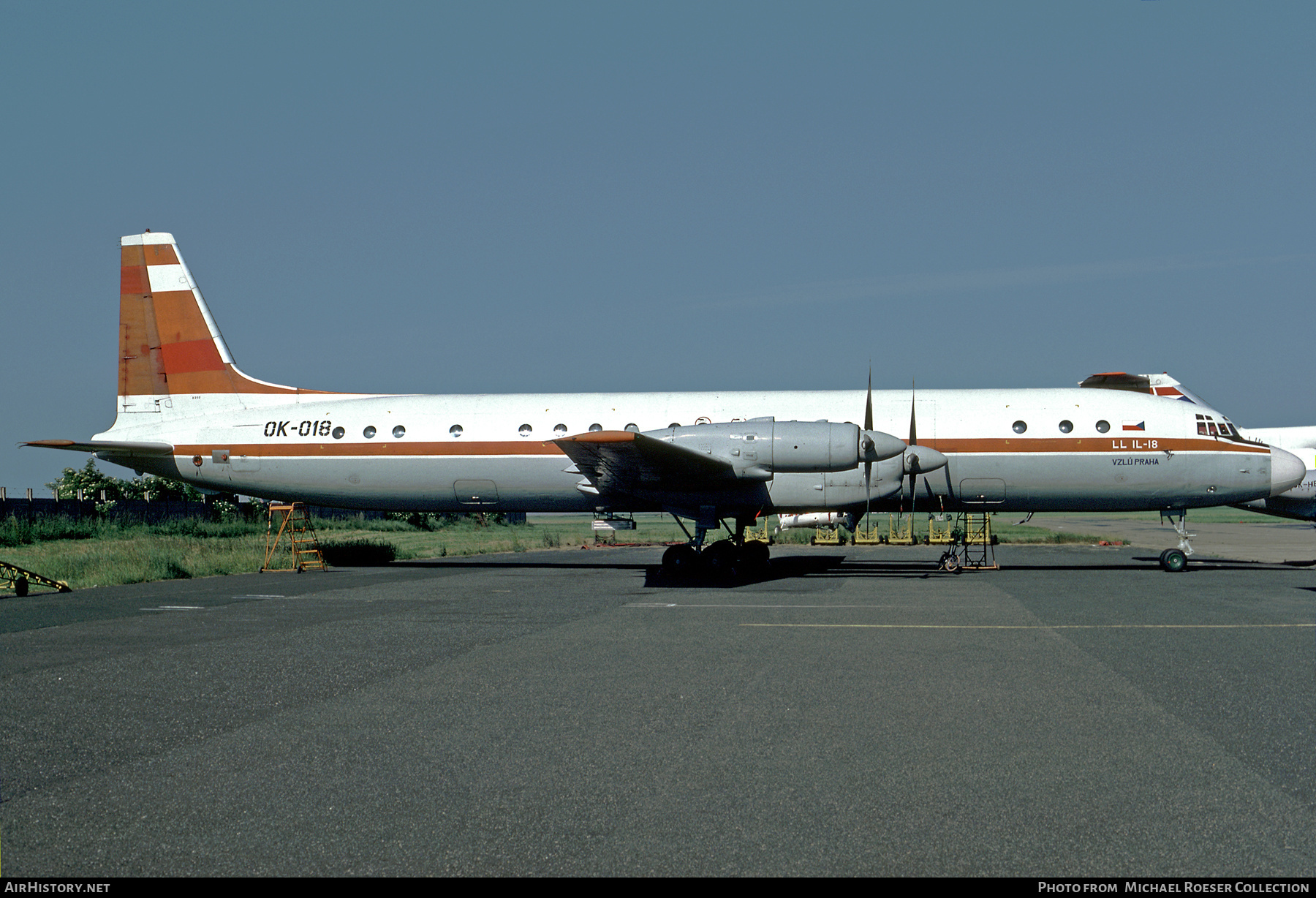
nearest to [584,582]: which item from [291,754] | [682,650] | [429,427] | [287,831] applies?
[429,427]

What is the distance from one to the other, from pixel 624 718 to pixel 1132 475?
17990 mm

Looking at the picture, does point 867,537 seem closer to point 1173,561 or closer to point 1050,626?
point 1173,561

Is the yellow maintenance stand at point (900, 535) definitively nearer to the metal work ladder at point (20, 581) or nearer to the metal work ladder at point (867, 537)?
the metal work ladder at point (867, 537)

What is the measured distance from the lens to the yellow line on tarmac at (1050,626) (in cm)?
1239

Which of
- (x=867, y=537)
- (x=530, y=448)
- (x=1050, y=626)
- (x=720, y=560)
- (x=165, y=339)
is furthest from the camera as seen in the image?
(x=867, y=537)

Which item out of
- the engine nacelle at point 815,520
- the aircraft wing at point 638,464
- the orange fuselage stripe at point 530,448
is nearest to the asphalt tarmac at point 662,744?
the aircraft wing at point 638,464

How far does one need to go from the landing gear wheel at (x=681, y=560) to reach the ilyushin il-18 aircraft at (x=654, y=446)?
59 millimetres

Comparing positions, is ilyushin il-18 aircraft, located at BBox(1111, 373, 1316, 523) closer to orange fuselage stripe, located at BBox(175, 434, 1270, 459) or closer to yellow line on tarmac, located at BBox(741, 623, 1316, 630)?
orange fuselage stripe, located at BBox(175, 434, 1270, 459)

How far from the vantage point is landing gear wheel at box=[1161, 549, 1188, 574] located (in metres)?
22.2

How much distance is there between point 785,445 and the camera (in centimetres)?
1922

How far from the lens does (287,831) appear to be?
482cm

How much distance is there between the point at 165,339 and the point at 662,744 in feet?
78.2

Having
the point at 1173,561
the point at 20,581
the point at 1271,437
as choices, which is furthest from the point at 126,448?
the point at 1271,437
